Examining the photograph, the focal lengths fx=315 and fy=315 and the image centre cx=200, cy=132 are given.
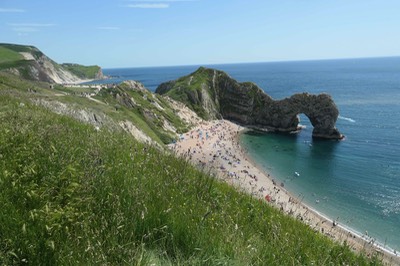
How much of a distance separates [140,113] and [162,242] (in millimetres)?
73973

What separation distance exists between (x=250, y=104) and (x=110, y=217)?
339 ft


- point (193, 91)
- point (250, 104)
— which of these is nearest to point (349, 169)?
point (250, 104)

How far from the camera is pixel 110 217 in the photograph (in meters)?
4.92

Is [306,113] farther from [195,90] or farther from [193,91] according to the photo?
[193,91]

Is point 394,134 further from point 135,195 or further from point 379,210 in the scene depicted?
point 135,195

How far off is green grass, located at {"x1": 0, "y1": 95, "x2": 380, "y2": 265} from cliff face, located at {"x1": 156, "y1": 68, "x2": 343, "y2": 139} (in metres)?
88.3

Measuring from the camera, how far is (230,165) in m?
63.6

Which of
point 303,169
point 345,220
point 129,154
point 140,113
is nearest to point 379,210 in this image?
point 345,220

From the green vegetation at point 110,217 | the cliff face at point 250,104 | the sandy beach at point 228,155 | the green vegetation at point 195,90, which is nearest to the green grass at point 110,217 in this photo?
the green vegetation at point 110,217

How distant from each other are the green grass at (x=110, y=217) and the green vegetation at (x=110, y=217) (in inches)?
0.6

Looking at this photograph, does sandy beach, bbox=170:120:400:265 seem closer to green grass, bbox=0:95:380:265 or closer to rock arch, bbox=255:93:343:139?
rock arch, bbox=255:93:343:139

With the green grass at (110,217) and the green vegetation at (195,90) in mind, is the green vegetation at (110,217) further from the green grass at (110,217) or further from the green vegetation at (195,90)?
the green vegetation at (195,90)

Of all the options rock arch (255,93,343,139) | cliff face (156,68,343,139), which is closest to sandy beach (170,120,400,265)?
cliff face (156,68,343,139)

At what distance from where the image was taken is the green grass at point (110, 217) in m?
3.99
